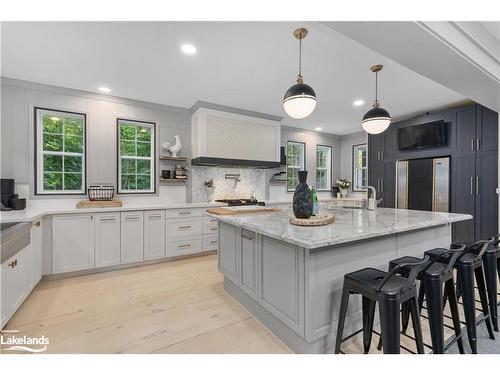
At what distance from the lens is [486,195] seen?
12.3ft

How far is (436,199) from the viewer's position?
4.30 meters

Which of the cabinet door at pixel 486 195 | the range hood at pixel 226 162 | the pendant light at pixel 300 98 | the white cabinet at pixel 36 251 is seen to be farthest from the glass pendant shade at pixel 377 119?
the white cabinet at pixel 36 251

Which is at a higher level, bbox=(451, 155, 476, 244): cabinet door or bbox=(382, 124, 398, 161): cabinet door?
bbox=(382, 124, 398, 161): cabinet door

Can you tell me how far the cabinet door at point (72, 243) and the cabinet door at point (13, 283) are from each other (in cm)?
64

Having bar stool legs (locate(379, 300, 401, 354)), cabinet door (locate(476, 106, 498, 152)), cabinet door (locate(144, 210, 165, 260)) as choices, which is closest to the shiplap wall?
cabinet door (locate(144, 210, 165, 260))

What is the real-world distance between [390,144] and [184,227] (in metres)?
4.53

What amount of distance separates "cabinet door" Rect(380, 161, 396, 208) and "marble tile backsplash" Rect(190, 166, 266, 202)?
2615 mm

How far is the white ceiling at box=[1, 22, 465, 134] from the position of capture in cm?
222

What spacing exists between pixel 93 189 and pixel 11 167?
0.99 metres

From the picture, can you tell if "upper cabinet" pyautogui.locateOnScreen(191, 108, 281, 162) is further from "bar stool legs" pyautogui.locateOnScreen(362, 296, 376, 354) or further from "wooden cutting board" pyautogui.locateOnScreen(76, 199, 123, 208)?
"bar stool legs" pyautogui.locateOnScreen(362, 296, 376, 354)

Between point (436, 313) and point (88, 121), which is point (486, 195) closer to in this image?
point (436, 313)

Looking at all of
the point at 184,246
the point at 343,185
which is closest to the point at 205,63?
the point at 184,246
